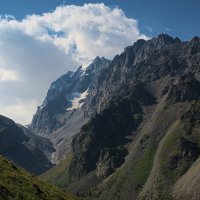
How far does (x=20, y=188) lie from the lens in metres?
42.3

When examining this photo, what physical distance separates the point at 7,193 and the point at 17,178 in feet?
20.9

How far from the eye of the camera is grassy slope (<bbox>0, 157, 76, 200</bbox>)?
131 ft

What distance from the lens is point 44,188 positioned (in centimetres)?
4725

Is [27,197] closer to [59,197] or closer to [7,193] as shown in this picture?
[7,193]

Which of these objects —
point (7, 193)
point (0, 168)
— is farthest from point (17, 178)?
point (7, 193)

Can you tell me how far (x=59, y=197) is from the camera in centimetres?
4625

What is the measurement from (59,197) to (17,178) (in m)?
4.83

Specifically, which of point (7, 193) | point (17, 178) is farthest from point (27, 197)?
point (17, 178)

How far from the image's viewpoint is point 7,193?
128ft

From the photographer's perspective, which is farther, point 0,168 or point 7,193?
point 0,168

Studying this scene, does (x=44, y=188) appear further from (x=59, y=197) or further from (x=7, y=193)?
(x=7, y=193)

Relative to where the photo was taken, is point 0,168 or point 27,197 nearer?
point 27,197

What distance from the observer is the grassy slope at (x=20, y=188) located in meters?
39.9

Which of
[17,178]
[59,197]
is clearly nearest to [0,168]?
[17,178]
